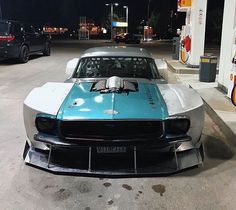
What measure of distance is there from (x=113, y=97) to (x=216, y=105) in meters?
3.43

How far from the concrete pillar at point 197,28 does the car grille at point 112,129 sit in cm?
938

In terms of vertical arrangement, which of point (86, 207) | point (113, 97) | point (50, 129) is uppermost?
point (113, 97)

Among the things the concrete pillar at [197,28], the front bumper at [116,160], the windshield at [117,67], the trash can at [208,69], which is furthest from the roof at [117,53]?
the concrete pillar at [197,28]

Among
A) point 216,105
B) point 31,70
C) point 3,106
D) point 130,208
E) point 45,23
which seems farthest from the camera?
point 45,23

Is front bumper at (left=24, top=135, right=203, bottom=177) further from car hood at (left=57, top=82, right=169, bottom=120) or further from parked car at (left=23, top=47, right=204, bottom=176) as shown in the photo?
car hood at (left=57, top=82, right=169, bottom=120)

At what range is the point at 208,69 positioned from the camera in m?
9.80

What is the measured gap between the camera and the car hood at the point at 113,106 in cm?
366

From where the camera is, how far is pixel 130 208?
3268mm

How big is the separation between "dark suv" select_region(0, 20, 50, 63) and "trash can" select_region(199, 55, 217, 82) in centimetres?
816

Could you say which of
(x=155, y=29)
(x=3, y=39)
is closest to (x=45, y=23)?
(x=155, y=29)

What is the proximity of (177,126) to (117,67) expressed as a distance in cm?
188

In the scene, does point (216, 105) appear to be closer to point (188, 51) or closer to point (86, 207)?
point (86, 207)

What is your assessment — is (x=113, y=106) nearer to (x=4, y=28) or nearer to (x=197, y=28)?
(x=197, y=28)

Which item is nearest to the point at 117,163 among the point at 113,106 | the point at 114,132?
the point at 114,132
